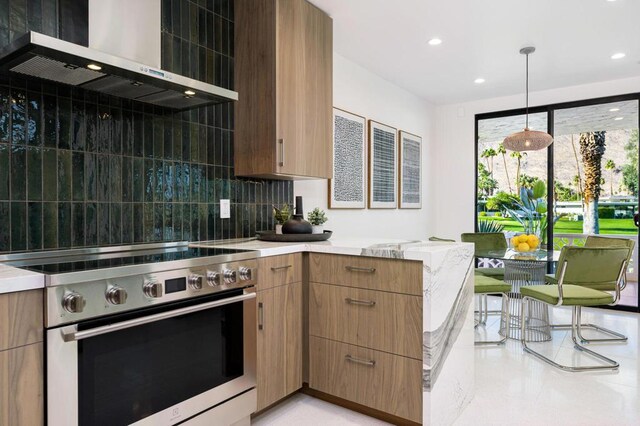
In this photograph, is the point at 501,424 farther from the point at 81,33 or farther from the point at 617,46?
the point at 617,46

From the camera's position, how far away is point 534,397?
95.0 inches

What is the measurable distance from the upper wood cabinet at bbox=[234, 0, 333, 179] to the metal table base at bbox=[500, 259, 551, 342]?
6.54ft

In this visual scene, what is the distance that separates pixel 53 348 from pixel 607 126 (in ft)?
18.0

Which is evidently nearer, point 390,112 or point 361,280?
point 361,280

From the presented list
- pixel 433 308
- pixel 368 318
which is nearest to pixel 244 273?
pixel 368 318

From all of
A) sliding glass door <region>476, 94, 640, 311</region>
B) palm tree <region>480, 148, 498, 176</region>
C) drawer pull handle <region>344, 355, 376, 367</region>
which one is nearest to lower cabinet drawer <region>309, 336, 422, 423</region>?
drawer pull handle <region>344, 355, 376, 367</region>

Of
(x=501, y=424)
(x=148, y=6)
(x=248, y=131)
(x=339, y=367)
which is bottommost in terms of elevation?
(x=501, y=424)

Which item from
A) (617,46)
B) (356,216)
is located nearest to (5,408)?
(356,216)

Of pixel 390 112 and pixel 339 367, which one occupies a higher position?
pixel 390 112

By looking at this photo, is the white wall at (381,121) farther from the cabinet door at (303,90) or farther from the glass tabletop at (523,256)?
the glass tabletop at (523,256)

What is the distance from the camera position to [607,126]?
4660 millimetres

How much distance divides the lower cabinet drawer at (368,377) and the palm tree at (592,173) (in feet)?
12.9

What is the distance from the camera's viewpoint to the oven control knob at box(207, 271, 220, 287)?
1774 millimetres

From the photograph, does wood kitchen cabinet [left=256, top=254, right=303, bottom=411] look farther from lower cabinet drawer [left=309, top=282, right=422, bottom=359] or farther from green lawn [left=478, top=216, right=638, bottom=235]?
green lawn [left=478, top=216, right=638, bottom=235]
